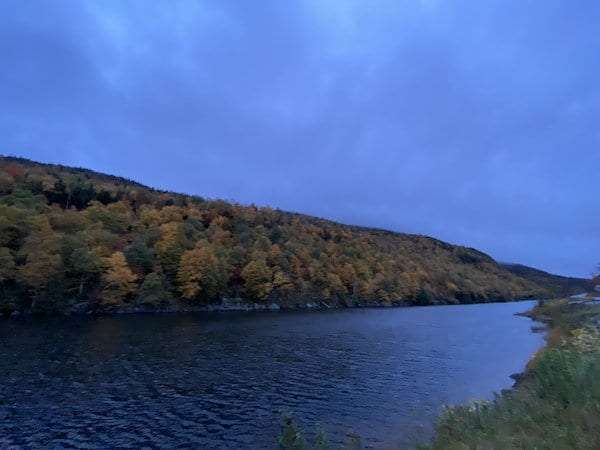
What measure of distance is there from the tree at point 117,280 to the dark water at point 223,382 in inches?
680

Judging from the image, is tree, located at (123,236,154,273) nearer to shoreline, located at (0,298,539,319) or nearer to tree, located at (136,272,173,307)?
tree, located at (136,272,173,307)

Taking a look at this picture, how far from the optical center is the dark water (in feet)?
73.5

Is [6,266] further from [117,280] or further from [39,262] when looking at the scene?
[117,280]

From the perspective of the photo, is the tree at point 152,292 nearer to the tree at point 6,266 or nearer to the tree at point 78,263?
the tree at point 78,263

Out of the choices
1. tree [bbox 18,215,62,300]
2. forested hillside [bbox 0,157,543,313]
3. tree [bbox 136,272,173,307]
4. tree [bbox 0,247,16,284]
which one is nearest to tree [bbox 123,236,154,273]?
forested hillside [bbox 0,157,543,313]

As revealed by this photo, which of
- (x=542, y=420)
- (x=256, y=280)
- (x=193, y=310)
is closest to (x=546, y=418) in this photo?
(x=542, y=420)

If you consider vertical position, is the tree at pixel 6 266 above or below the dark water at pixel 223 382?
above

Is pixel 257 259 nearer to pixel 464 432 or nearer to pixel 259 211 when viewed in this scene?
pixel 259 211

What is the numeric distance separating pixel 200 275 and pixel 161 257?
1019 cm

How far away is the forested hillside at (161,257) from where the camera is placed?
255 feet

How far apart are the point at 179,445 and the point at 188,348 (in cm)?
2545

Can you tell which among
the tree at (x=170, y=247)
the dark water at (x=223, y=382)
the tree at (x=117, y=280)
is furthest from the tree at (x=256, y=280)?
the dark water at (x=223, y=382)

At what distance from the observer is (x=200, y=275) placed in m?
95.0

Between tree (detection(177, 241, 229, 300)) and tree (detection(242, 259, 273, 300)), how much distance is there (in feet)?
24.9
